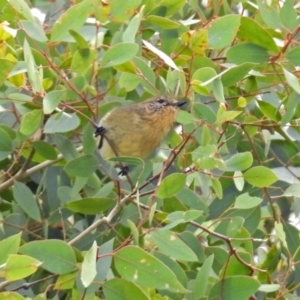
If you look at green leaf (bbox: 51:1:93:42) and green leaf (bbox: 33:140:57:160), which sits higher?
green leaf (bbox: 51:1:93:42)

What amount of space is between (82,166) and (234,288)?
66 centimetres

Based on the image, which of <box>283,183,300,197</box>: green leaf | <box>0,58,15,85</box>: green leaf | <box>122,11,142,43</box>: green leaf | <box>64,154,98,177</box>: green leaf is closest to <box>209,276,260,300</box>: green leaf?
<box>283,183,300,197</box>: green leaf

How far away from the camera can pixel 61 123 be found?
306 cm

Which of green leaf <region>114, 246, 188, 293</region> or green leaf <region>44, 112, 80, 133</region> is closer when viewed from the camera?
green leaf <region>114, 246, 188, 293</region>

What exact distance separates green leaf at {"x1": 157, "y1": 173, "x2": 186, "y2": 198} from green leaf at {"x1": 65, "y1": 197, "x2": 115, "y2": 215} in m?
0.39

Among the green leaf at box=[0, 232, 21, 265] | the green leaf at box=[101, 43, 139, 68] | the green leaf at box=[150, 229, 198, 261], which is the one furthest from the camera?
the green leaf at box=[101, 43, 139, 68]

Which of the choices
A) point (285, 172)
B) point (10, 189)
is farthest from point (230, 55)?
point (10, 189)

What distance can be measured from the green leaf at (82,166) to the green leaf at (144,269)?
21.8 inches

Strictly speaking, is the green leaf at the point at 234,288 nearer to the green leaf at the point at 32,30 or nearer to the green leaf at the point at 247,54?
the green leaf at the point at 247,54

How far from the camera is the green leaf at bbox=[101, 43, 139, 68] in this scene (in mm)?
2811

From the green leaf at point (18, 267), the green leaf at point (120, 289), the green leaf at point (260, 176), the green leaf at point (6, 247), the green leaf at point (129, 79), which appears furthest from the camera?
the green leaf at point (129, 79)

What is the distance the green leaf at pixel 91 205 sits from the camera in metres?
3.10

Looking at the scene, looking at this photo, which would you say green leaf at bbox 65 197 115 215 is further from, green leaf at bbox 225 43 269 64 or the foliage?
green leaf at bbox 225 43 269 64

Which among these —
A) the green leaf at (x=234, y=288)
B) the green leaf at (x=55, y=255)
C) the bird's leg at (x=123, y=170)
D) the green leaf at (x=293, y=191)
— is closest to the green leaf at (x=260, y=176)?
the green leaf at (x=293, y=191)
